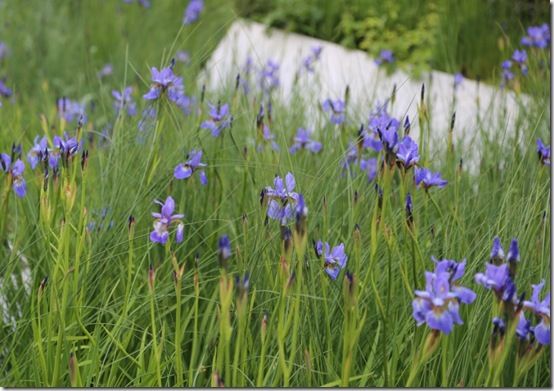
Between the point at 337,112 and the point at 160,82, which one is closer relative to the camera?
the point at 160,82

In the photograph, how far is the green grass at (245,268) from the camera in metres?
1.79

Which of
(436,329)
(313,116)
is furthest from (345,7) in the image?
(436,329)

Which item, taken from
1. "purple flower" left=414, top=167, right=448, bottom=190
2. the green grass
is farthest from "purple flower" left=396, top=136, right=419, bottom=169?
"purple flower" left=414, top=167, right=448, bottom=190

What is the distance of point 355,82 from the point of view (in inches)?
167

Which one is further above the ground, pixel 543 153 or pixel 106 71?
pixel 106 71

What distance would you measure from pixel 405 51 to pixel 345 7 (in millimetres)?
694

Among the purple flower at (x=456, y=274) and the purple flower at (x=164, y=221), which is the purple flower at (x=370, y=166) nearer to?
the purple flower at (x=164, y=221)

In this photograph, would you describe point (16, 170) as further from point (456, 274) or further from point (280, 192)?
point (456, 274)

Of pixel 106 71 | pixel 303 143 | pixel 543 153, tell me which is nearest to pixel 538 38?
pixel 303 143

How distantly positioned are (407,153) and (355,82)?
2.58m

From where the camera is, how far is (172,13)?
605 centimetres

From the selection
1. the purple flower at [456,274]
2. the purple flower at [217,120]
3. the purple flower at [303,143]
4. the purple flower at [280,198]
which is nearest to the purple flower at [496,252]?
the purple flower at [456,274]

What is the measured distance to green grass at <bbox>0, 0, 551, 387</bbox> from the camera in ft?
5.86

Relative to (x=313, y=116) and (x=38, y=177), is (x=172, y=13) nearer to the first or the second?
(x=313, y=116)
